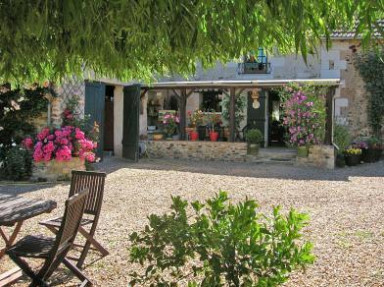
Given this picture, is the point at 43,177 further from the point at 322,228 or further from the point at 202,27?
the point at 202,27

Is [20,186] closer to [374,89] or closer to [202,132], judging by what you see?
[202,132]

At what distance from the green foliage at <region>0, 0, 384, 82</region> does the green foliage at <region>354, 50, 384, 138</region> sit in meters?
12.7

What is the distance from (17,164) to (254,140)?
7.31 m

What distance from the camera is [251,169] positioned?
12492 millimetres

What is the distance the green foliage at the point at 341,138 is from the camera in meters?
14.0

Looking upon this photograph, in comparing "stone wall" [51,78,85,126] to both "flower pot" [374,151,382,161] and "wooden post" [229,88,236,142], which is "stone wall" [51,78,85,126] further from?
"flower pot" [374,151,382,161]

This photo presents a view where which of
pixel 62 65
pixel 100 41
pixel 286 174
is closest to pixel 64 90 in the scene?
pixel 286 174

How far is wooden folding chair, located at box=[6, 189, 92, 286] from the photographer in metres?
2.97

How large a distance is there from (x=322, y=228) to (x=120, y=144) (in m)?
9.84

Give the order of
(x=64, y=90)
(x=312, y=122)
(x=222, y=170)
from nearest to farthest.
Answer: (x=64, y=90)
(x=222, y=170)
(x=312, y=122)

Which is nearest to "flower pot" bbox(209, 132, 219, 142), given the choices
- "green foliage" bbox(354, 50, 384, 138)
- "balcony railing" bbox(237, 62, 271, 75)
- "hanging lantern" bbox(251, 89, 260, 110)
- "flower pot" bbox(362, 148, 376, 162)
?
"hanging lantern" bbox(251, 89, 260, 110)

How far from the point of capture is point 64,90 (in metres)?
10.9

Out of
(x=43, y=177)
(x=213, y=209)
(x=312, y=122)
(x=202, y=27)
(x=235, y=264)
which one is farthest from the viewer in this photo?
(x=312, y=122)

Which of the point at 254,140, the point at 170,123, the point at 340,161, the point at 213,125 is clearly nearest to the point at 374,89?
the point at 340,161
